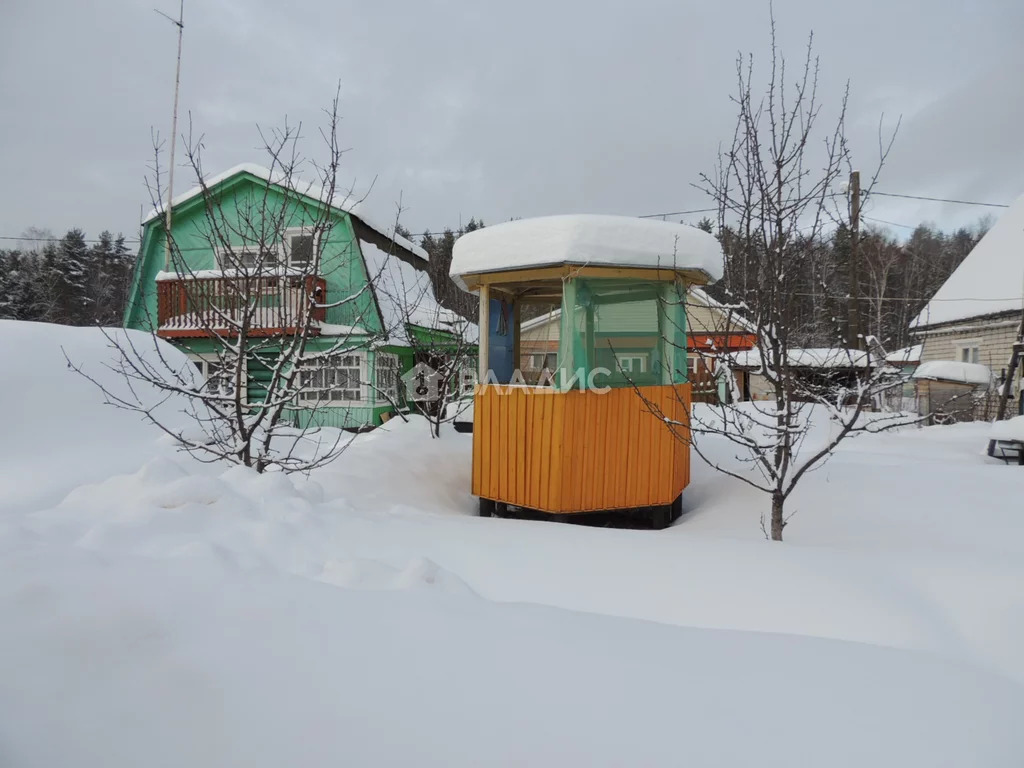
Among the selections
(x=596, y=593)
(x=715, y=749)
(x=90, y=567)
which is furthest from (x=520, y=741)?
(x=90, y=567)

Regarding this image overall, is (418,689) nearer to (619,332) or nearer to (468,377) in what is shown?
(619,332)

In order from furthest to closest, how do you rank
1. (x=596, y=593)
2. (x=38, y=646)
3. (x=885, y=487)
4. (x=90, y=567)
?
(x=885, y=487)
(x=596, y=593)
(x=90, y=567)
(x=38, y=646)

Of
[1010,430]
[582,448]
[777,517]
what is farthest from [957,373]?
[582,448]

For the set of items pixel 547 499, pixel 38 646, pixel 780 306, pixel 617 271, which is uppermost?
pixel 617 271

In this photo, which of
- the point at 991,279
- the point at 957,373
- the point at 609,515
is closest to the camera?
the point at 609,515

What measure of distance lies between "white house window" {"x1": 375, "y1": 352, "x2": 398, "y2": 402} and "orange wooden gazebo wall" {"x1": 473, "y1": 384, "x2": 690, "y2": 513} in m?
6.87

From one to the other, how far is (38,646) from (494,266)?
3730mm

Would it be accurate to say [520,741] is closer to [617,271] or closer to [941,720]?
[941,720]

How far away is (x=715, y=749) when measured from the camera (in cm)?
133

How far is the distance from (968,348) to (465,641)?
64.8 ft

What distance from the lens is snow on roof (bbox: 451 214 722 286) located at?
415cm

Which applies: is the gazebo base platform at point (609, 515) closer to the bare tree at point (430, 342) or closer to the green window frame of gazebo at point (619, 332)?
the green window frame of gazebo at point (619, 332)

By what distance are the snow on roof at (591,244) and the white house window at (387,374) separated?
7142mm

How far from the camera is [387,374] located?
11.9 meters
